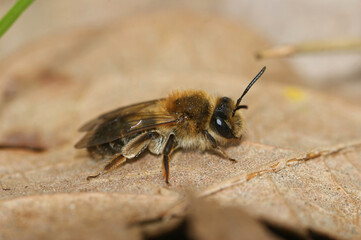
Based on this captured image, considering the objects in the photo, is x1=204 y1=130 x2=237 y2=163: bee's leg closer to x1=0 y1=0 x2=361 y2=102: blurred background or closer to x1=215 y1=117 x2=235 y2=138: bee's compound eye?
x1=215 y1=117 x2=235 y2=138: bee's compound eye

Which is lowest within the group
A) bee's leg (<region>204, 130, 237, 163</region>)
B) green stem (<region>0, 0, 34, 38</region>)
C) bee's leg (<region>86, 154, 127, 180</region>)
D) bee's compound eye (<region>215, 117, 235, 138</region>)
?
bee's leg (<region>204, 130, 237, 163</region>)

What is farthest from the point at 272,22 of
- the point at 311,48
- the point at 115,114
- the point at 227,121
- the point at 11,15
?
the point at 11,15

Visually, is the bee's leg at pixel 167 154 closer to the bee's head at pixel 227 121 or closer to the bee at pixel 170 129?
the bee at pixel 170 129

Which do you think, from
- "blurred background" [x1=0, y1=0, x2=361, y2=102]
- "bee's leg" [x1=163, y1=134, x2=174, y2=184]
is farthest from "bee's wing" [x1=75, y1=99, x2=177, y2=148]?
"blurred background" [x1=0, y1=0, x2=361, y2=102]

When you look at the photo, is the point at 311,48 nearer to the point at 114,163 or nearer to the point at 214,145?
the point at 214,145

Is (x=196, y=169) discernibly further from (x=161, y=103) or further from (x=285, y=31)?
(x=285, y=31)

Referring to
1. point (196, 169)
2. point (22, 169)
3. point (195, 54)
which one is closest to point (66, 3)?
point (195, 54)

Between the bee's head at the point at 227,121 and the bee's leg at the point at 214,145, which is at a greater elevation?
the bee's head at the point at 227,121

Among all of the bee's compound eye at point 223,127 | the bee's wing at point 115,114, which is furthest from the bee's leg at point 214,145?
the bee's wing at point 115,114
